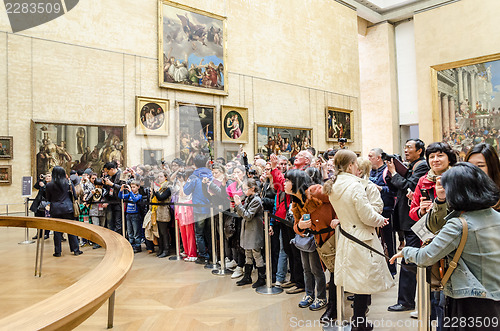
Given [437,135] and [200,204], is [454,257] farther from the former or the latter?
[437,135]

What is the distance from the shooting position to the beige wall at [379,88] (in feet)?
69.3

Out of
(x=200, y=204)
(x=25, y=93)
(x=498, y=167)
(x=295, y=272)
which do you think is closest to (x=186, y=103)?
(x=25, y=93)

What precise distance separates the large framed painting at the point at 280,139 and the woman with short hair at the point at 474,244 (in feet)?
43.0

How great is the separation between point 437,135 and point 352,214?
1797 centimetres

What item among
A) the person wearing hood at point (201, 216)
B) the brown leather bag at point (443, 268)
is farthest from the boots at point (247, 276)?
the brown leather bag at point (443, 268)

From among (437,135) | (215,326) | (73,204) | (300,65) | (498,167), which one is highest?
(300,65)

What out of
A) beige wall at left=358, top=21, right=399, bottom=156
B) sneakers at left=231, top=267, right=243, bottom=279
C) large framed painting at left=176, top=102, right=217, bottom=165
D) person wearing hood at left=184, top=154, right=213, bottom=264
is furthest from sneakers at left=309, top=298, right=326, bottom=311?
beige wall at left=358, top=21, right=399, bottom=156

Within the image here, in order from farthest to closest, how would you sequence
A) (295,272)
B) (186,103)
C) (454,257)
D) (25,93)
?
(186,103), (25,93), (295,272), (454,257)

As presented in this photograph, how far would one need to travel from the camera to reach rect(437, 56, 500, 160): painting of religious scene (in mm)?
17562

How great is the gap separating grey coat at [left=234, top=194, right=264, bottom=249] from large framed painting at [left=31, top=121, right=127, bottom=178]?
7657 millimetres

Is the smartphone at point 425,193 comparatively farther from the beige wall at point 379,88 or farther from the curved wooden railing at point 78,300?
the beige wall at point 379,88

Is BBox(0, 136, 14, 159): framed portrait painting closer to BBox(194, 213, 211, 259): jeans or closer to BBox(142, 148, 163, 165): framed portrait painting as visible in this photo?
BBox(142, 148, 163, 165): framed portrait painting

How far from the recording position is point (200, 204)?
653 centimetres

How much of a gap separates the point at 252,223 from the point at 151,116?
8542mm
